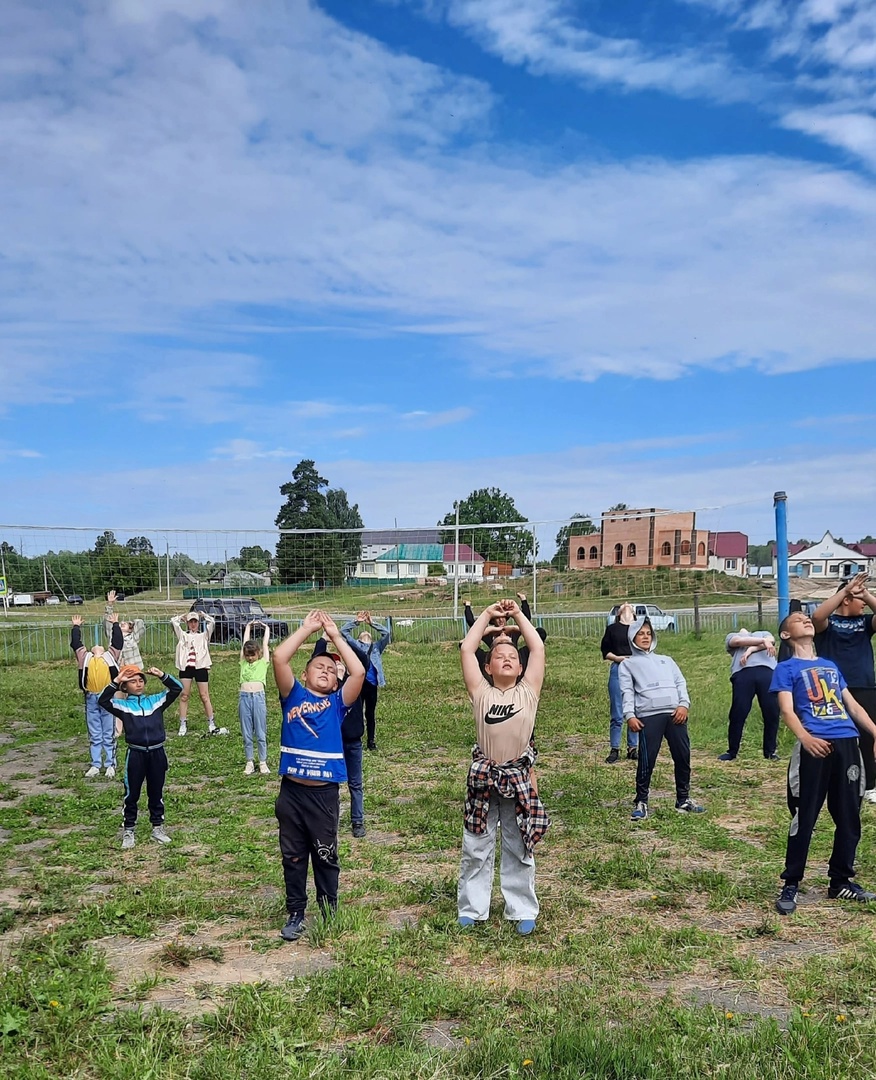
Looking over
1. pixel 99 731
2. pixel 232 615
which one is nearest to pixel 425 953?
pixel 99 731

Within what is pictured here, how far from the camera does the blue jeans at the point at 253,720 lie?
10.6m

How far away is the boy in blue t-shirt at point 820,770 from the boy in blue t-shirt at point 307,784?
2861 mm

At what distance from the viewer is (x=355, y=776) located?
305 inches

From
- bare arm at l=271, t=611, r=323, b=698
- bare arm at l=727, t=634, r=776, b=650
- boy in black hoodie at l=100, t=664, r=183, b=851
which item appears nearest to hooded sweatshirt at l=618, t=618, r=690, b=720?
bare arm at l=727, t=634, r=776, b=650

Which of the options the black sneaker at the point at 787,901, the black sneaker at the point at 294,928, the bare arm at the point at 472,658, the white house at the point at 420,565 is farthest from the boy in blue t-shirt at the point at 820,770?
the white house at the point at 420,565

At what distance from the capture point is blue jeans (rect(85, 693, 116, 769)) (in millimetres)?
10469

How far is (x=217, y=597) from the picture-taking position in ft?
62.1

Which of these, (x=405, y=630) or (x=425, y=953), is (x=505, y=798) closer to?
(x=425, y=953)

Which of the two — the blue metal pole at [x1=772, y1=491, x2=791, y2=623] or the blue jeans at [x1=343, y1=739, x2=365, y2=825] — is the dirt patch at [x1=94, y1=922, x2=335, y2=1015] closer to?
the blue jeans at [x1=343, y1=739, x2=365, y2=825]

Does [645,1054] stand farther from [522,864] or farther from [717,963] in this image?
[522,864]

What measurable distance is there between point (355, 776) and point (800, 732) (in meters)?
3.74

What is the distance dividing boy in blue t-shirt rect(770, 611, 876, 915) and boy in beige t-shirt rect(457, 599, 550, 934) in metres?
1.68

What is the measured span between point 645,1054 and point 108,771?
832 cm

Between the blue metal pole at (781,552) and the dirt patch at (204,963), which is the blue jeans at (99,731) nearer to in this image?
the dirt patch at (204,963)
